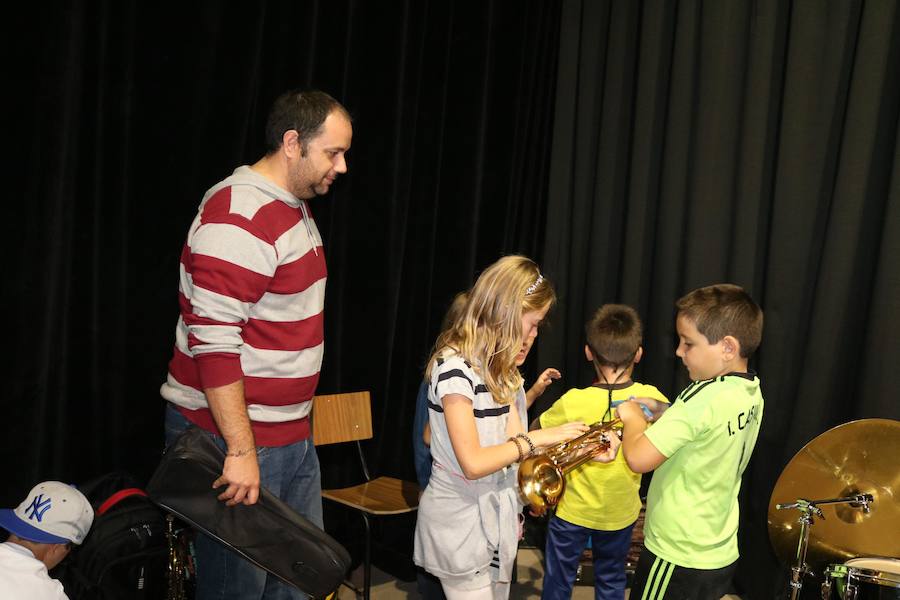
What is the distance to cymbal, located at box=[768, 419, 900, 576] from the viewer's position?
2.52 m

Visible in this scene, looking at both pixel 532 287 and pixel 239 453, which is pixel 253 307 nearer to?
pixel 239 453

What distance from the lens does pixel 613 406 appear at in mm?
3096

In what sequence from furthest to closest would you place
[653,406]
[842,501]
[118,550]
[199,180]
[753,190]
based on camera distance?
[753,190] < [199,180] < [653,406] < [118,550] < [842,501]

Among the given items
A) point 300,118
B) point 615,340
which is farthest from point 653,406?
point 300,118

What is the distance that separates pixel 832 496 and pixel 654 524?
2.26 feet

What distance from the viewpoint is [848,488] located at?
258 cm

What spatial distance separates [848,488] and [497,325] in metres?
1.40

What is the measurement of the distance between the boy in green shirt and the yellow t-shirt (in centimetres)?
60

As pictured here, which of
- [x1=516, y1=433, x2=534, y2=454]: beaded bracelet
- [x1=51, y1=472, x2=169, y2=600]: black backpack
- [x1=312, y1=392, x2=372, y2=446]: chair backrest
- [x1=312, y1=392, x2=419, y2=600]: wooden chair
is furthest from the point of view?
[x1=312, y1=392, x2=372, y2=446]: chair backrest

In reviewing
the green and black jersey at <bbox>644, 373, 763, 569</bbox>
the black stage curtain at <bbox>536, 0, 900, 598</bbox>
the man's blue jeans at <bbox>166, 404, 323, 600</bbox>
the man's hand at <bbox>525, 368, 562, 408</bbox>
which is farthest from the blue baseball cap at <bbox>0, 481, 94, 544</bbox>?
the black stage curtain at <bbox>536, 0, 900, 598</bbox>

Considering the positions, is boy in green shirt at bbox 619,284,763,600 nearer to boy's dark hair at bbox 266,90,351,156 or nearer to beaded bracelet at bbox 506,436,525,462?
beaded bracelet at bbox 506,436,525,462

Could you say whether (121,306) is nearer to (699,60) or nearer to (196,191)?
(196,191)

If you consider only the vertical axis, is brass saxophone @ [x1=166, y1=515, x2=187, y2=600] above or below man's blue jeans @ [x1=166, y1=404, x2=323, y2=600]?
below

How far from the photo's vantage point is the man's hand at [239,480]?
2053 millimetres
